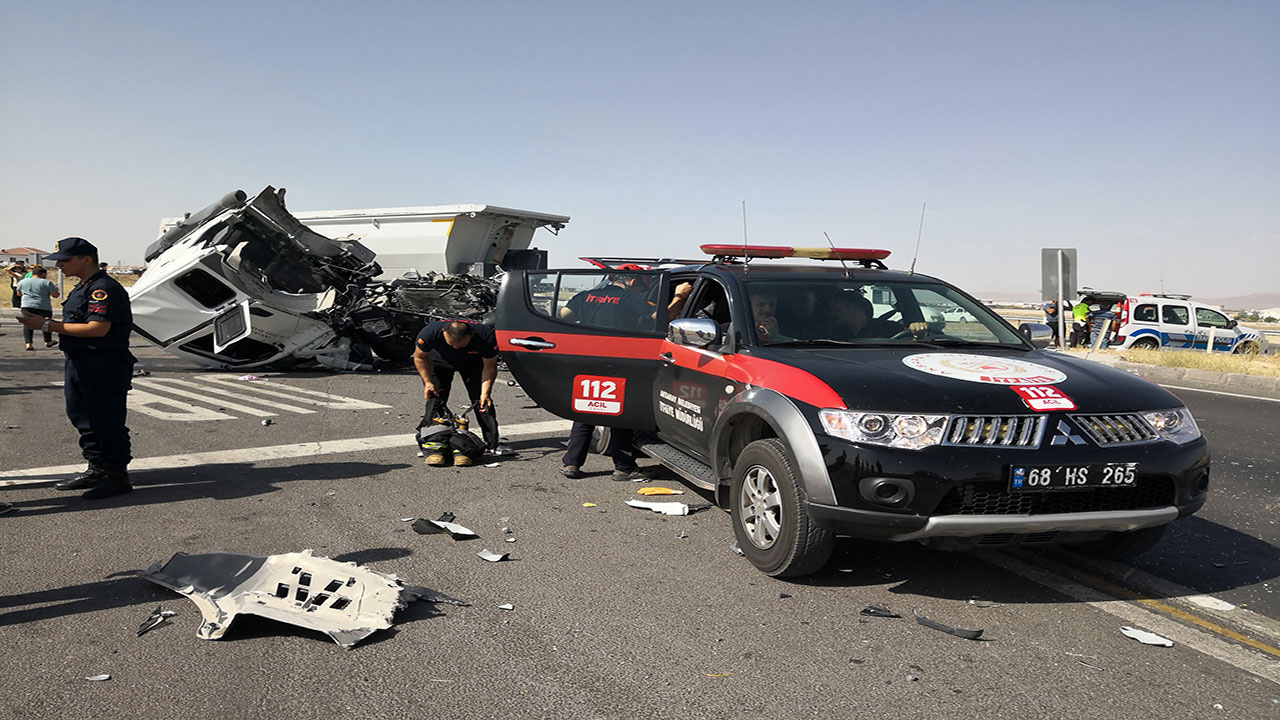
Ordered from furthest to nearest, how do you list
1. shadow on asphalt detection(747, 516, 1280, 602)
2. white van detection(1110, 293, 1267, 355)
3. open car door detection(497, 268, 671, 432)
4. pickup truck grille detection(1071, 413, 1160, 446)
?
white van detection(1110, 293, 1267, 355)
open car door detection(497, 268, 671, 432)
shadow on asphalt detection(747, 516, 1280, 602)
pickup truck grille detection(1071, 413, 1160, 446)

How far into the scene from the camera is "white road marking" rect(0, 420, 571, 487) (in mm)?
6227

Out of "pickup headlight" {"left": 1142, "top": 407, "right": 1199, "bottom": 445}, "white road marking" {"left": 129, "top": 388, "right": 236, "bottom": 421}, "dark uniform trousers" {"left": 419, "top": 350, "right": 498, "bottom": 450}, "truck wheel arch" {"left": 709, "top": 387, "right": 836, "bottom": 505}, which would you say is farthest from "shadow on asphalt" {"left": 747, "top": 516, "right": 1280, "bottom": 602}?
"white road marking" {"left": 129, "top": 388, "right": 236, "bottom": 421}

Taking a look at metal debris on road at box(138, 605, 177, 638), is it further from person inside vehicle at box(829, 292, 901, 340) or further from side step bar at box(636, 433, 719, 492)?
person inside vehicle at box(829, 292, 901, 340)

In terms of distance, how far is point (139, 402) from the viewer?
32.7 ft

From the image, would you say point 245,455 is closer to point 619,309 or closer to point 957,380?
point 619,309

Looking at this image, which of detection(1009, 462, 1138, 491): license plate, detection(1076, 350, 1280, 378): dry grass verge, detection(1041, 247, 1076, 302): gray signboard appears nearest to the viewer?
detection(1009, 462, 1138, 491): license plate

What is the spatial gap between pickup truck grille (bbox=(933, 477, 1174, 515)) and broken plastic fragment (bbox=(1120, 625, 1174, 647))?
1.63ft

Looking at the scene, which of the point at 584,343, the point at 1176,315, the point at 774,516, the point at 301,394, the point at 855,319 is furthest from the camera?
the point at 1176,315

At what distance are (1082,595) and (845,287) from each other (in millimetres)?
2065

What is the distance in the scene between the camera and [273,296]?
41.6ft

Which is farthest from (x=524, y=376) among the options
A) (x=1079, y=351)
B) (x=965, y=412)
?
(x=1079, y=351)

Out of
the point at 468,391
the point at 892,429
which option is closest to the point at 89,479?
the point at 468,391

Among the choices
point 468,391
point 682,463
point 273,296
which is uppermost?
point 273,296

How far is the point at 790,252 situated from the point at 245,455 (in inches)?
177
